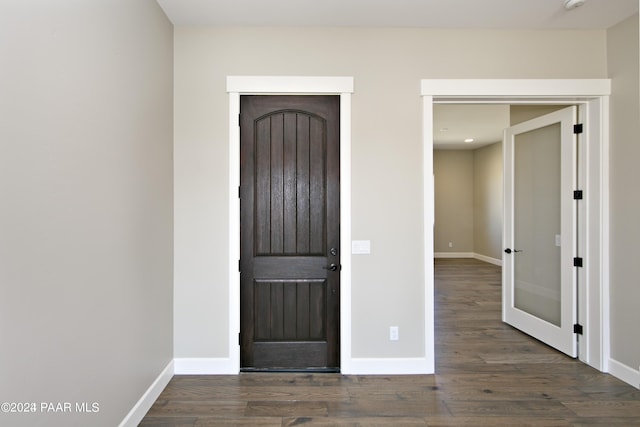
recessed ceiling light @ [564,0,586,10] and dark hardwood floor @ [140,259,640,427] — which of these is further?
recessed ceiling light @ [564,0,586,10]

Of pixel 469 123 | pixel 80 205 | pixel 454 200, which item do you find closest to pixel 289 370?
pixel 80 205

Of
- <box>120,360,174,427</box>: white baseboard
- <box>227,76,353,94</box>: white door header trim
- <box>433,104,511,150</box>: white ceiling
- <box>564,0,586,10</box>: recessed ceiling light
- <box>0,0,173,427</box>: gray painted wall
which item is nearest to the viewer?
<box>0,0,173,427</box>: gray painted wall

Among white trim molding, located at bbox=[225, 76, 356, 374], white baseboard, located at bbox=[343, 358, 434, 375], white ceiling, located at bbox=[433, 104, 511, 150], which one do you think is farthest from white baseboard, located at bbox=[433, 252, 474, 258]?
white trim molding, located at bbox=[225, 76, 356, 374]

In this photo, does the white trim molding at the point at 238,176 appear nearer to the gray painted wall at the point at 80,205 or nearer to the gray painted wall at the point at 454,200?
the gray painted wall at the point at 80,205

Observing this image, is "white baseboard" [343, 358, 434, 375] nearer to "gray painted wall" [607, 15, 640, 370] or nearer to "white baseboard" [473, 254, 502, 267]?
"gray painted wall" [607, 15, 640, 370]

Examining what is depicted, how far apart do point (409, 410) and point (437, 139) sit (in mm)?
6682

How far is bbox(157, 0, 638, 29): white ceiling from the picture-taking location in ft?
8.11

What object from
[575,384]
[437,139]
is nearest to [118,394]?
[575,384]

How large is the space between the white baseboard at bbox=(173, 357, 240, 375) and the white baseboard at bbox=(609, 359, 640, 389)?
10.2 feet

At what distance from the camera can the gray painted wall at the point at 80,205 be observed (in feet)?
4.13

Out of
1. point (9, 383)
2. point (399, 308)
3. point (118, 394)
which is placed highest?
point (9, 383)

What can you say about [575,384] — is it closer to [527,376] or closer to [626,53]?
[527,376]

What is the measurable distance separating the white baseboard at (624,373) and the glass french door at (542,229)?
0.33 metres

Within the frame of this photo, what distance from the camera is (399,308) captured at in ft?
9.25
